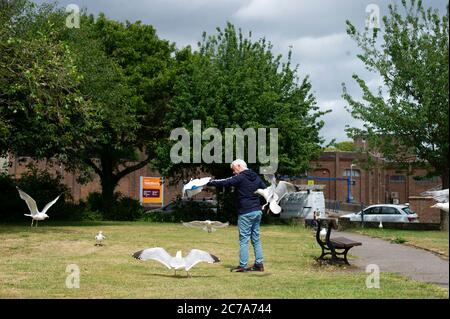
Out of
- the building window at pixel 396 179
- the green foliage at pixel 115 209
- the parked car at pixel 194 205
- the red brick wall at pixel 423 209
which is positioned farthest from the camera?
the building window at pixel 396 179

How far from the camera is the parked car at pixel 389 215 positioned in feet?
110

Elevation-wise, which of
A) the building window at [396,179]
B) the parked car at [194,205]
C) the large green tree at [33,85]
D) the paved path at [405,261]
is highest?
the large green tree at [33,85]

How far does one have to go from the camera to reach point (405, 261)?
47.1ft

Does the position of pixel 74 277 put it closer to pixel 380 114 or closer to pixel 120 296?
pixel 120 296

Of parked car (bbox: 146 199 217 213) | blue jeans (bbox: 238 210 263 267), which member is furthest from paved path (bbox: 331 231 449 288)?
parked car (bbox: 146 199 217 213)

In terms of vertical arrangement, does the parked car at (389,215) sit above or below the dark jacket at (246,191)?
below

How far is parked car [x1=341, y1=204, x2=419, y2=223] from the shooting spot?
33656 millimetres

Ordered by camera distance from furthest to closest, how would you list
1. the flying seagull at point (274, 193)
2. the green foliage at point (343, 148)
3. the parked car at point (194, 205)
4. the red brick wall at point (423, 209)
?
1. the green foliage at point (343, 148)
2. the red brick wall at point (423, 209)
3. the parked car at point (194, 205)
4. the flying seagull at point (274, 193)

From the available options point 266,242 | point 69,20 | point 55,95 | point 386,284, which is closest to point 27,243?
point 55,95

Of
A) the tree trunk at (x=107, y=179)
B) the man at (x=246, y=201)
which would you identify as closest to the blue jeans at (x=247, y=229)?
the man at (x=246, y=201)

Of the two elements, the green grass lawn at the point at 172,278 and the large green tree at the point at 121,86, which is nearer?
the green grass lawn at the point at 172,278

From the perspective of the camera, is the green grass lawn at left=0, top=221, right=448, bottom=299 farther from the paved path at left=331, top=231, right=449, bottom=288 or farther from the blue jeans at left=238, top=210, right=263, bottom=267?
the paved path at left=331, top=231, right=449, bottom=288

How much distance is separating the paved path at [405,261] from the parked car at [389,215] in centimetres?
1454

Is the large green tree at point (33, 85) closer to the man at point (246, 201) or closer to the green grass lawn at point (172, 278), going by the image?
the green grass lawn at point (172, 278)
